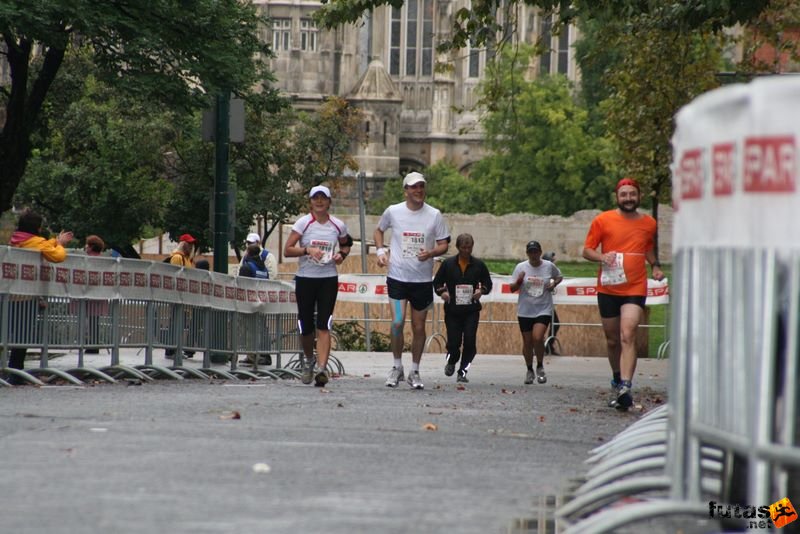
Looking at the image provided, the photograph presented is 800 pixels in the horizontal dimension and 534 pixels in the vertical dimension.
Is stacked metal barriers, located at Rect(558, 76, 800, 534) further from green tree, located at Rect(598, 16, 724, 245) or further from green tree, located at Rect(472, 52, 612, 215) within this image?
green tree, located at Rect(472, 52, 612, 215)

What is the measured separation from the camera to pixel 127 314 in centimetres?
1652

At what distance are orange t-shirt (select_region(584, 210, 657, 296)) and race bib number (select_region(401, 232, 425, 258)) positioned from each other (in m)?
1.80

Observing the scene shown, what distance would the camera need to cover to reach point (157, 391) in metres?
13.9

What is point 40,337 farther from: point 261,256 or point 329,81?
point 329,81

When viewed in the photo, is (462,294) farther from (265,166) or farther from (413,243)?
(265,166)

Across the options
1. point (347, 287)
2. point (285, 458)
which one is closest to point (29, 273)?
point (285, 458)

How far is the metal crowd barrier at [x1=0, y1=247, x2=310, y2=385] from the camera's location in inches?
587

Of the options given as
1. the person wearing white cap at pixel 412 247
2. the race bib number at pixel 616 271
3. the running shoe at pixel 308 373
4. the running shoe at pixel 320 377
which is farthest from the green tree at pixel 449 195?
the race bib number at pixel 616 271

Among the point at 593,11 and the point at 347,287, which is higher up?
the point at 593,11

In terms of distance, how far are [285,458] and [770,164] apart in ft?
13.1

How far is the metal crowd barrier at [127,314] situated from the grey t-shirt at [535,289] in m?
2.69

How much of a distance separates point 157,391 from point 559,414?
3355 mm

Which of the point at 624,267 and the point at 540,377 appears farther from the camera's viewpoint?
the point at 540,377

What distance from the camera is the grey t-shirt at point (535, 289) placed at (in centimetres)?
1953
